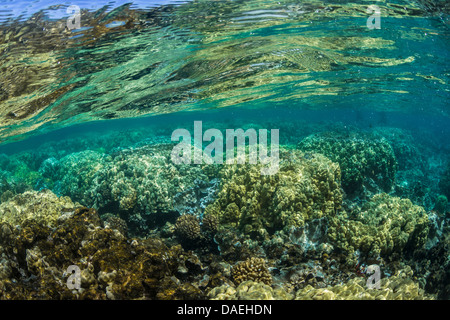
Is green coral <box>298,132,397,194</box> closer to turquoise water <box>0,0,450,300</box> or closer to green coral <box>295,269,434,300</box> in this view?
turquoise water <box>0,0,450,300</box>

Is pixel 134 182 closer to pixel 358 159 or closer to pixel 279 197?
pixel 279 197

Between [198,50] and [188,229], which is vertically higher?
[198,50]

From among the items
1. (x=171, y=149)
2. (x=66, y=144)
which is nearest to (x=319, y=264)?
(x=171, y=149)

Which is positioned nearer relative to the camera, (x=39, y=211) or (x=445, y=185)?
(x=39, y=211)

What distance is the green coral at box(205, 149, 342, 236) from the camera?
7.46 m

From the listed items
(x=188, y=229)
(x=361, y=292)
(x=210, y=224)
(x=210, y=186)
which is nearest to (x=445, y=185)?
(x=210, y=186)

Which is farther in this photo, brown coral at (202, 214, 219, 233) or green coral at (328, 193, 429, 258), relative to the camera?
brown coral at (202, 214, 219, 233)

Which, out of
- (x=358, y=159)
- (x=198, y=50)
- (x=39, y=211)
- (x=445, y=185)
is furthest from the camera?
(x=445, y=185)

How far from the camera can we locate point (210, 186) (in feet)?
34.8

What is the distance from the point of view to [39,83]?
11.4 m

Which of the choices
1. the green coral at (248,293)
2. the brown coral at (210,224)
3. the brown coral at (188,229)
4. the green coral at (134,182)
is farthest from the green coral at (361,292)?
the green coral at (134,182)

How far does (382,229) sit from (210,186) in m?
6.34

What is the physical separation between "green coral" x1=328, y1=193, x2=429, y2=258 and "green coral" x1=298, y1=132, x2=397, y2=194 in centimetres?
225

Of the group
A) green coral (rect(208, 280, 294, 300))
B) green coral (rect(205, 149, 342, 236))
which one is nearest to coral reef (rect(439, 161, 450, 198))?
green coral (rect(205, 149, 342, 236))
